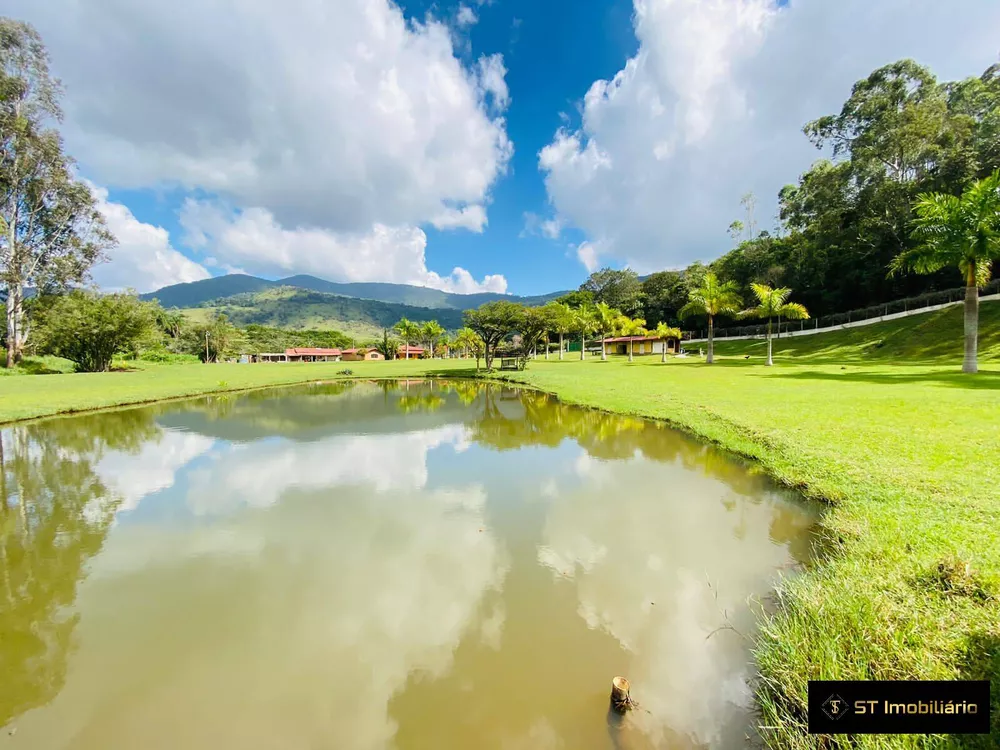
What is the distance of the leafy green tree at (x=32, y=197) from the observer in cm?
3288

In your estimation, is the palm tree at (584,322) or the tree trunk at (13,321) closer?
the tree trunk at (13,321)

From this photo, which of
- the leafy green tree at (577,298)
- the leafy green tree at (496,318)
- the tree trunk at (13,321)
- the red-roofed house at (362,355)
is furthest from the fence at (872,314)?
the red-roofed house at (362,355)

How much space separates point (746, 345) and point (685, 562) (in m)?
51.4

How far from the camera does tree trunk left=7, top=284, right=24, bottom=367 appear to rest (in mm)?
35094

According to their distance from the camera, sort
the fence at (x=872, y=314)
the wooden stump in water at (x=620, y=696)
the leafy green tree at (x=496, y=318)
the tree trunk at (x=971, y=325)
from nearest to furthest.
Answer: the wooden stump in water at (x=620, y=696) → the tree trunk at (x=971, y=325) → the fence at (x=872, y=314) → the leafy green tree at (x=496, y=318)

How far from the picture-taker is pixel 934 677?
2.74 meters

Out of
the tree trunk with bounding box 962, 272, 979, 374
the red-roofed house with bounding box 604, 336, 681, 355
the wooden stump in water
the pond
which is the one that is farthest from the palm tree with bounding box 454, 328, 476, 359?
the wooden stump in water

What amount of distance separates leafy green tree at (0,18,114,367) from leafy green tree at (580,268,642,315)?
68.3m

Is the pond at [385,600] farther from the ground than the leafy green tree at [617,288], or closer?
closer

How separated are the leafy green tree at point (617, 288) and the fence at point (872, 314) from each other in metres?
17.3

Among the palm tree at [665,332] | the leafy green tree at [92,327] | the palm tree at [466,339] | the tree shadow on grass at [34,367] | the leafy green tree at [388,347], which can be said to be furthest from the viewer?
the leafy green tree at [388,347]

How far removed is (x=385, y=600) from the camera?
14.9ft

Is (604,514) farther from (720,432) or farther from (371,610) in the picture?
(720,432)

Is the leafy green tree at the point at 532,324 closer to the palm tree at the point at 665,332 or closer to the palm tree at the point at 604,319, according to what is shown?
the palm tree at the point at 604,319
